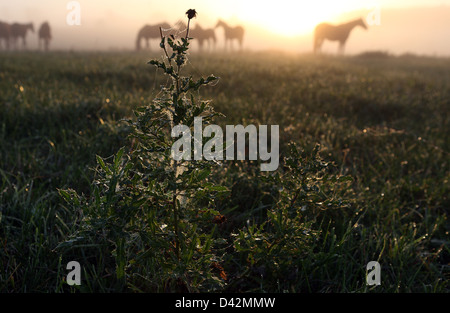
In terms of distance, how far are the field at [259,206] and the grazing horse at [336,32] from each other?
14.4 metres

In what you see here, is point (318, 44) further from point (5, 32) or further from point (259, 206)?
point (5, 32)

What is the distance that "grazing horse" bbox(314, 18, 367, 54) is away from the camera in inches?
752

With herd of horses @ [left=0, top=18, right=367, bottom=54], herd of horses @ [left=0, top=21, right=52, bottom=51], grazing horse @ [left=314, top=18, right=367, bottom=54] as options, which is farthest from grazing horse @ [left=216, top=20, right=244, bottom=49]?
herd of horses @ [left=0, top=21, right=52, bottom=51]

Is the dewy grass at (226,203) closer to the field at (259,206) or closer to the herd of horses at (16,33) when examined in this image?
the field at (259,206)

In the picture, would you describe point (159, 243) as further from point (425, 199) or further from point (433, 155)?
point (433, 155)

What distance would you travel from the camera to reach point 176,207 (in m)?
1.44

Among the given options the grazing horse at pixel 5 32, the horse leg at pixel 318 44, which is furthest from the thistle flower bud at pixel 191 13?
the grazing horse at pixel 5 32

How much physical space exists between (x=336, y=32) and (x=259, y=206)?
1909 centimetres

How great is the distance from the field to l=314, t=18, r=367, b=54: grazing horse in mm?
14370

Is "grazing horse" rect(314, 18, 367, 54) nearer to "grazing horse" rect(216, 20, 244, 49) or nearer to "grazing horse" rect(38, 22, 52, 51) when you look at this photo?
"grazing horse" rect(216, 20, 244, 49)

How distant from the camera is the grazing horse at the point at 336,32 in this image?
1911 centimetres

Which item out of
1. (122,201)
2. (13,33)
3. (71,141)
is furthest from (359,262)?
(13,33)

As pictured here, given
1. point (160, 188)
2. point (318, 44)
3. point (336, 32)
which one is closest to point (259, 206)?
point (160, 188)

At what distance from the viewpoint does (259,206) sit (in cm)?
255
